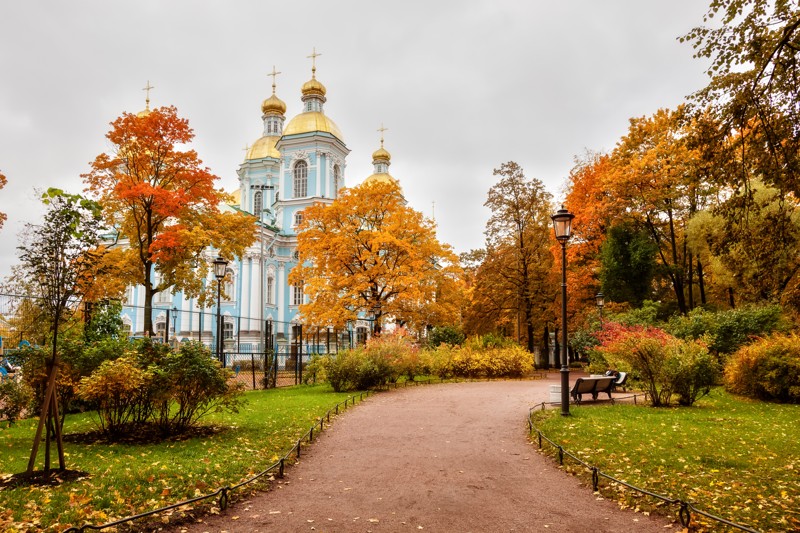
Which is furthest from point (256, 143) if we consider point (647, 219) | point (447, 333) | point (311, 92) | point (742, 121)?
point (742, 121)

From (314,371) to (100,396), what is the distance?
39.4ft

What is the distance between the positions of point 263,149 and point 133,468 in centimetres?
5387

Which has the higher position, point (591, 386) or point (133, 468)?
point (591, 386)

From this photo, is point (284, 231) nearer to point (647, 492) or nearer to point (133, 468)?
point (133, 468)

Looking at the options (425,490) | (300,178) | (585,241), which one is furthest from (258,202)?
(425,490)

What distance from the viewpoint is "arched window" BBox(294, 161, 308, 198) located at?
167 ft

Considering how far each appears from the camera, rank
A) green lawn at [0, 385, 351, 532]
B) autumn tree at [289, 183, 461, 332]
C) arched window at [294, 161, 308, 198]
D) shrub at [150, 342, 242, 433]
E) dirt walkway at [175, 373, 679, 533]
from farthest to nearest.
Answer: arched window at [294, 161, 308, 198] < autumn tree at [289, 183, 461, 332] < shrub at [150, 342, 242, 433] < dirt walkway at [175, 373, 679, 533] < green lawn at [0, 385, 351, 532]

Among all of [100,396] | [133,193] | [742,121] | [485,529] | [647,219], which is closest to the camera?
[485,529]

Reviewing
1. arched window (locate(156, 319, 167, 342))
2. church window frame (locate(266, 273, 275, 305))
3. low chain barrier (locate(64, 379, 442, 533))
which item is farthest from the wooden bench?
church window frame (locate(266, 273, 275, 305))

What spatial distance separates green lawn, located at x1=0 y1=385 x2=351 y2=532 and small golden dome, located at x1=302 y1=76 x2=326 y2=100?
44.9 metres

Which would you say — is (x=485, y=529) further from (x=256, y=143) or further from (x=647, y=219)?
(x=256, y=143)

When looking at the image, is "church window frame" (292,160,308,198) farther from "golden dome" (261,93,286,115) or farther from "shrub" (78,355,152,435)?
"shrub" (78,355,152,435)

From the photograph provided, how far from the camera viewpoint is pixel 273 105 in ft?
192

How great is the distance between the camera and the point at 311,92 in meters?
52.6
